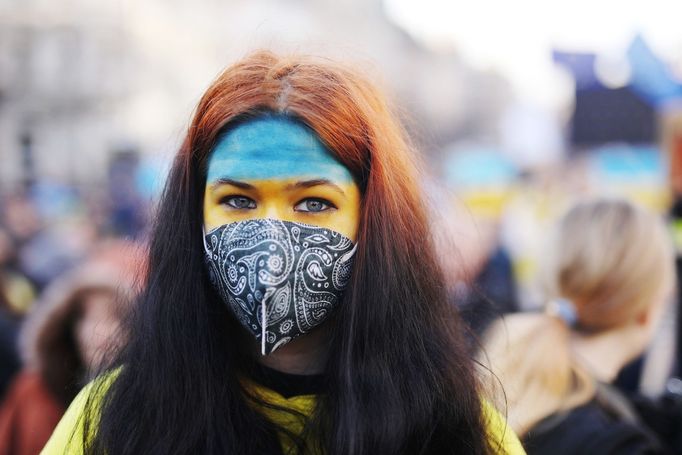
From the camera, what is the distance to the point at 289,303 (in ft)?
5.29

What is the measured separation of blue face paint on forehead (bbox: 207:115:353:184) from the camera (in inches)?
65.4

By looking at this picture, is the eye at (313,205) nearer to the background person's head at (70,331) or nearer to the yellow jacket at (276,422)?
the yellow jacket at (276,422)

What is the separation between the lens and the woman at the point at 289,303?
1.64 meters

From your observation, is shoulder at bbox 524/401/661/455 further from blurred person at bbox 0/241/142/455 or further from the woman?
blurred person at bbox 0/241/142/455

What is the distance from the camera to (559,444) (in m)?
2.21

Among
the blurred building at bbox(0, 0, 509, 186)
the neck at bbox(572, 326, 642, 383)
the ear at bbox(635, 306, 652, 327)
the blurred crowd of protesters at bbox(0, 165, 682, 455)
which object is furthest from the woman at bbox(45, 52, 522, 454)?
the blurred building at bbox(0, 0, 509, 186)

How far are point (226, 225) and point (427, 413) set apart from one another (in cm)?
62

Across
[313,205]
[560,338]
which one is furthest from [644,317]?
[313,205]

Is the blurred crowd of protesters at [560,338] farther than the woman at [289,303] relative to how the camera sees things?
Yes

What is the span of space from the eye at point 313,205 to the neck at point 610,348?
1.36 metres

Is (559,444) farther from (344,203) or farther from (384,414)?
(344,203)

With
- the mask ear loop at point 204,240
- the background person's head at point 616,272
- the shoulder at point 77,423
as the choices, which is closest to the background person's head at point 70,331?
the shoulder at point 77,423

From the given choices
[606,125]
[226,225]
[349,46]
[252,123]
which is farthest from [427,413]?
[606,125]

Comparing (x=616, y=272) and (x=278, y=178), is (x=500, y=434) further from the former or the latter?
(x=616, y=272)
